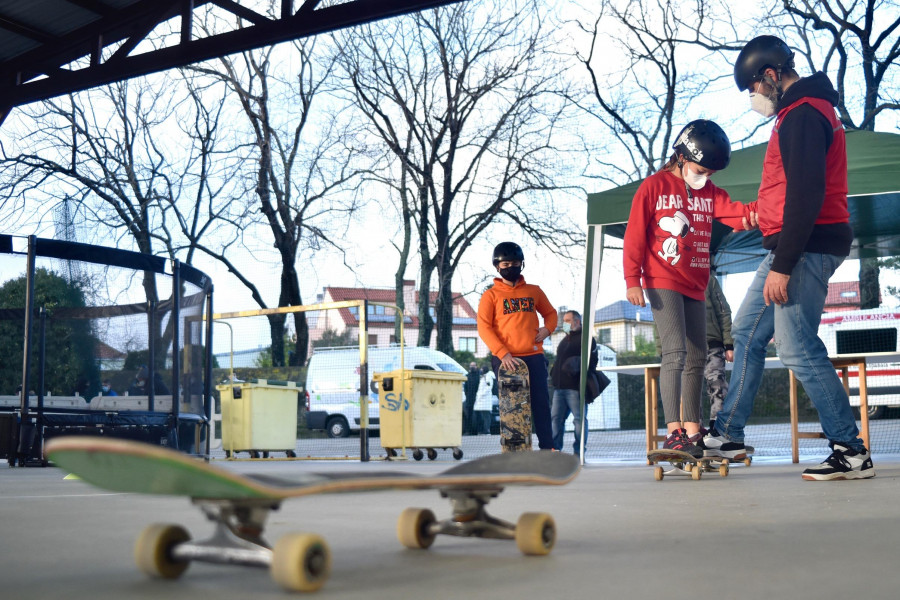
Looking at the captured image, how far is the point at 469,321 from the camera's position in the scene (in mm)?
25578

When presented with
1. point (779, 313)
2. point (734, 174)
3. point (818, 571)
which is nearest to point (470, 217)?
point (734, 174)

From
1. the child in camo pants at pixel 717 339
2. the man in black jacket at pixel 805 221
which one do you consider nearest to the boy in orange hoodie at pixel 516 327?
the man in black jacket at pixel 805 221

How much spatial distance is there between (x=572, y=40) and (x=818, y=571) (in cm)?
2270

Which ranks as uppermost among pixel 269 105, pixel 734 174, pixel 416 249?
pixel 269 105

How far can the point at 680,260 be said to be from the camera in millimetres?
5113

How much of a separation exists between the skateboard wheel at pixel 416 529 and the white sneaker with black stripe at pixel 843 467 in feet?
10.4

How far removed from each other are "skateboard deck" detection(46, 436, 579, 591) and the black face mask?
12.8ft

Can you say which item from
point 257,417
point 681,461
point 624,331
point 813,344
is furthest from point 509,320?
point 624,331

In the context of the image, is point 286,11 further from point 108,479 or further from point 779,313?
point 108,479

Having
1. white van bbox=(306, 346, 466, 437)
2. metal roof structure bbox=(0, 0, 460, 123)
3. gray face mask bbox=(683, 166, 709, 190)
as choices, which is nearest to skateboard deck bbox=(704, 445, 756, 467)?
gray face mask bbox=(683, 166, 709, 190)

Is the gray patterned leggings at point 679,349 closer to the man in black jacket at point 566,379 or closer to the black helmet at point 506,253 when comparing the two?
the black helmet at point 506,253

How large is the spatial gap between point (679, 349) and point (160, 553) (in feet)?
11.9

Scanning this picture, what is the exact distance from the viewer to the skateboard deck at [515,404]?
6.05m

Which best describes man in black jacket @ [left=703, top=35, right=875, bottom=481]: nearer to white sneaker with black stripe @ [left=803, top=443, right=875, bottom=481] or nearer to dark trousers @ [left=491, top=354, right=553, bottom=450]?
white sneaker with black stripe @ [left=803, top=443, right=875, bottom=481]
